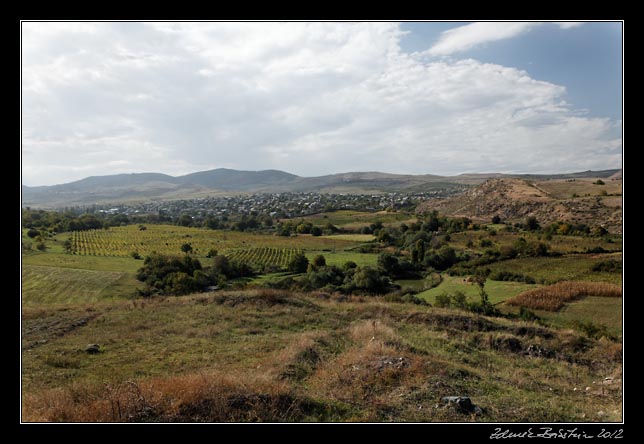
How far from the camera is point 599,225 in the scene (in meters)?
60.2

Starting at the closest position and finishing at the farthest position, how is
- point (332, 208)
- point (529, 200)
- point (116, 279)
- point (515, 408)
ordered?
point (515, 408), point (116, 279), point (529, 200), point (332, 208)

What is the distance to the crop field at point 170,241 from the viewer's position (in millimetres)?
57219

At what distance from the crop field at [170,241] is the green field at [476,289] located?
90.5ft

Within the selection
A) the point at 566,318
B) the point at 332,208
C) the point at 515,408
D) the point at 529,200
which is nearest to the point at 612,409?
the point at 515,408

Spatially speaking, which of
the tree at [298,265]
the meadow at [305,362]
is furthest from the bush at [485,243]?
the meadow at [305,362]

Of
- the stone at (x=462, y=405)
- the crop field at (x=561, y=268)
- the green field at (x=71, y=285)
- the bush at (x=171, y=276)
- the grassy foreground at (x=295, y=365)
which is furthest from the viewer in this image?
the crop field at (x=561, y=268)

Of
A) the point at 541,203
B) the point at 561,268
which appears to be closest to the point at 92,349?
the point at 561,268

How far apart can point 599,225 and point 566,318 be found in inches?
1854

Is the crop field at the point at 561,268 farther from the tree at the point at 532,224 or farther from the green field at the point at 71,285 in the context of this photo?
the green field at the point at 71,285

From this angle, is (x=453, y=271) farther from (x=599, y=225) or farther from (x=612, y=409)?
(x=612, y=409)

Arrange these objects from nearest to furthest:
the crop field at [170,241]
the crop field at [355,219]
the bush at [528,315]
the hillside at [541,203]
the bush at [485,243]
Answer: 1. the bush at [528,315]
2. the crop field at [170,241]
3. the bush at [485,243]
4. the hillside at [541,203]
5. the crop field at [355,219]

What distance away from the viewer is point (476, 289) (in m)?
35.8

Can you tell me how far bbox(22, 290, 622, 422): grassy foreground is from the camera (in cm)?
591

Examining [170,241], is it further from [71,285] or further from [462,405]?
[462,405]
